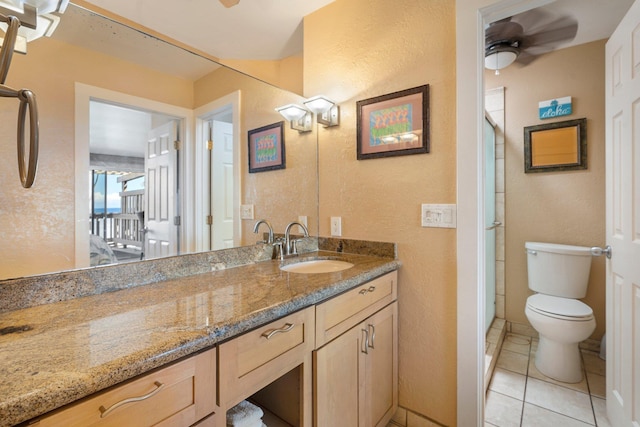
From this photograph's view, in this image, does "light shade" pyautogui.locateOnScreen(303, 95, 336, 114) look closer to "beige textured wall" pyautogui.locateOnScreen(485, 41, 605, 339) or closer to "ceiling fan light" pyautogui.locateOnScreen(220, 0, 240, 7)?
"ceiling fan light" pyautogui.locateOnScreen(220, 0, 240, 7)

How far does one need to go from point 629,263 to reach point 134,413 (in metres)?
1.90

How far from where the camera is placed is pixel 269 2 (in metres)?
1.70

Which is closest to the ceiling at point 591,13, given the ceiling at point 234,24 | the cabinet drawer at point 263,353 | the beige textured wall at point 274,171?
the ceiling at point 234,24

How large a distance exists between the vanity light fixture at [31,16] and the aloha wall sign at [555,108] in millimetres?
3090

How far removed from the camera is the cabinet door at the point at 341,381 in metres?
1.06

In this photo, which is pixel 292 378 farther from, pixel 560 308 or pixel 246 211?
pixel 560 308

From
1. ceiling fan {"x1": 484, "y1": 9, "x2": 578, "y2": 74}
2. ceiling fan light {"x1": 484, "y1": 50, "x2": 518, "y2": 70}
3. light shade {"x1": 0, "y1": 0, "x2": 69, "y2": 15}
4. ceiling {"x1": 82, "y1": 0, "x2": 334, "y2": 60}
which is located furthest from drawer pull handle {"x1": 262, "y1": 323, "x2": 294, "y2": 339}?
ceiling fan light {"x1": 484, "y1": 50, "x2": 518, "y2": 70}

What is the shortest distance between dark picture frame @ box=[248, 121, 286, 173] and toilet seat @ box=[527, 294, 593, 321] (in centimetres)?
203

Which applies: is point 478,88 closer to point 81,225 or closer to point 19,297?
point 81,225

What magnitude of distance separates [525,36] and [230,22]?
2.13 meters

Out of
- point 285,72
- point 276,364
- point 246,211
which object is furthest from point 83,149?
point 285,72

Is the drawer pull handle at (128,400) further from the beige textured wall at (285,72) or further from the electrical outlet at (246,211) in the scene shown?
the beige textured wall at (285,72)

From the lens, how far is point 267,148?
5.86 ft

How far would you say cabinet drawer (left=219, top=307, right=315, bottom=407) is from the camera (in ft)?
2.55
